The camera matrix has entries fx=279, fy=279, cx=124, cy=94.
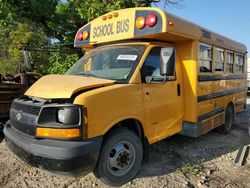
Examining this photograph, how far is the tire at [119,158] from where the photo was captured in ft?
12.3

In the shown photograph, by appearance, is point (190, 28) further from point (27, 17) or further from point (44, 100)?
point (27, 17)

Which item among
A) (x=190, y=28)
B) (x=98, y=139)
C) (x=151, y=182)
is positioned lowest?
(x=151, y=182)

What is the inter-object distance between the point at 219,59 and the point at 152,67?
106 inches

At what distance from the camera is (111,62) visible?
4570 mm

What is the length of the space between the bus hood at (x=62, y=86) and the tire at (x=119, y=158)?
29.3 inches

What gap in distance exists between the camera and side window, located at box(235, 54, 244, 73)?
25.4ft

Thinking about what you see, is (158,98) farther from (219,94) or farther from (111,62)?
(219,94)

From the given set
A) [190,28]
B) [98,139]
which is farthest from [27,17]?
[98,139]

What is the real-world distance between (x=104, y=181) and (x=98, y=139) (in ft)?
2.32

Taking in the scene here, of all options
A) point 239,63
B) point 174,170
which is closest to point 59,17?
point 239,63

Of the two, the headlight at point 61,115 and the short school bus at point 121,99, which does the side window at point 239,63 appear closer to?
the short school bus at point 121,99

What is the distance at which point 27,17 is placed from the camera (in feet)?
44.7

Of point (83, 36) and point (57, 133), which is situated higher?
point (83, 36)

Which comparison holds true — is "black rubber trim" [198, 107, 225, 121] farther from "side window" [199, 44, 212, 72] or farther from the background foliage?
the background foliage
